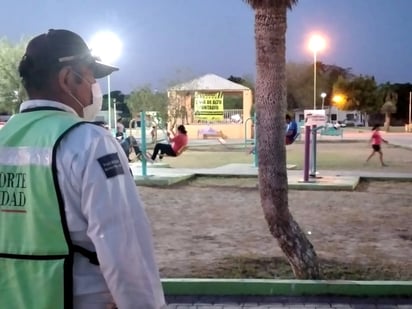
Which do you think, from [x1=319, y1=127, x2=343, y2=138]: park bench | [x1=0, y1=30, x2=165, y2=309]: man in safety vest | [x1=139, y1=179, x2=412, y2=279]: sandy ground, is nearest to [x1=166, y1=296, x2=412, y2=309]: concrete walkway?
[x1=139, y1=179, x2=412, y2=279]: sandy ground

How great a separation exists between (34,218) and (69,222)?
12cm

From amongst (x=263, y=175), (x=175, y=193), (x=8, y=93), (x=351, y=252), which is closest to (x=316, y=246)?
(x=351, y=252)

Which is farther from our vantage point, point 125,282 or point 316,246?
point 316,246

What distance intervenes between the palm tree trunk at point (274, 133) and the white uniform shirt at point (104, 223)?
434 centimetres

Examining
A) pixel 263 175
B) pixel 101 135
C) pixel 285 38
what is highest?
pixel 285 38

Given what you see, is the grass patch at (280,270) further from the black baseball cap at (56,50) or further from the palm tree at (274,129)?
the black baseball cap at (56,50)

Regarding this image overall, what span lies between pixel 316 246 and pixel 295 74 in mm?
73958

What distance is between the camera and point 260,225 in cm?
1039

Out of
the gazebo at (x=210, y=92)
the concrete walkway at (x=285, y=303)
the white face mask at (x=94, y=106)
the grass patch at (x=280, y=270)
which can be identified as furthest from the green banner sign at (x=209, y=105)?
the white face mask at (x=94, y=106)

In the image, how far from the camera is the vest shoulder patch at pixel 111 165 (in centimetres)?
216

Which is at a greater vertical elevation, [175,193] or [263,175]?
[263,175]

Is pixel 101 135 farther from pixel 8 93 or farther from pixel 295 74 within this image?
pixel 295 74

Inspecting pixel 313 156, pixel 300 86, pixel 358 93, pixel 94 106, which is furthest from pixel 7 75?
pixel 358 93

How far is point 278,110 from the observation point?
6629mm
